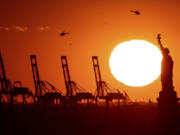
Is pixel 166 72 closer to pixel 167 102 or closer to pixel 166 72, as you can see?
pixel 166 72

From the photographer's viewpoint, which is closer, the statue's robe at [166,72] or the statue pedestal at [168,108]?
the statue pedestal at [168,108]

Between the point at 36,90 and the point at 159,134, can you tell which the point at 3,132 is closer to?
the point at 159,134

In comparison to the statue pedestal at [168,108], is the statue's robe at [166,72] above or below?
above

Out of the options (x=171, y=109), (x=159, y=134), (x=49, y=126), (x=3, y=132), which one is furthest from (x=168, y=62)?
(x=3, y=132)

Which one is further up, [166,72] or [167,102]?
[166,72]

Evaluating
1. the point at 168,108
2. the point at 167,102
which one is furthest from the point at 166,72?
the point at 168,108

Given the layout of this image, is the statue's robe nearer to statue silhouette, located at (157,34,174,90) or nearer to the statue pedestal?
statue silhouette, located at (157,34,174,90)

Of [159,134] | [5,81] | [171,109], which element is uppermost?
[5,81]

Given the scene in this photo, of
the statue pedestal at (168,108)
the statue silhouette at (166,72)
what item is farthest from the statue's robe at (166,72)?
the statue pedestal at (168,108)

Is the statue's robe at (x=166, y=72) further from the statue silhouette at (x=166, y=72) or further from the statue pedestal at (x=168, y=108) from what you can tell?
the statue pedestal at (x=168, y=108)
